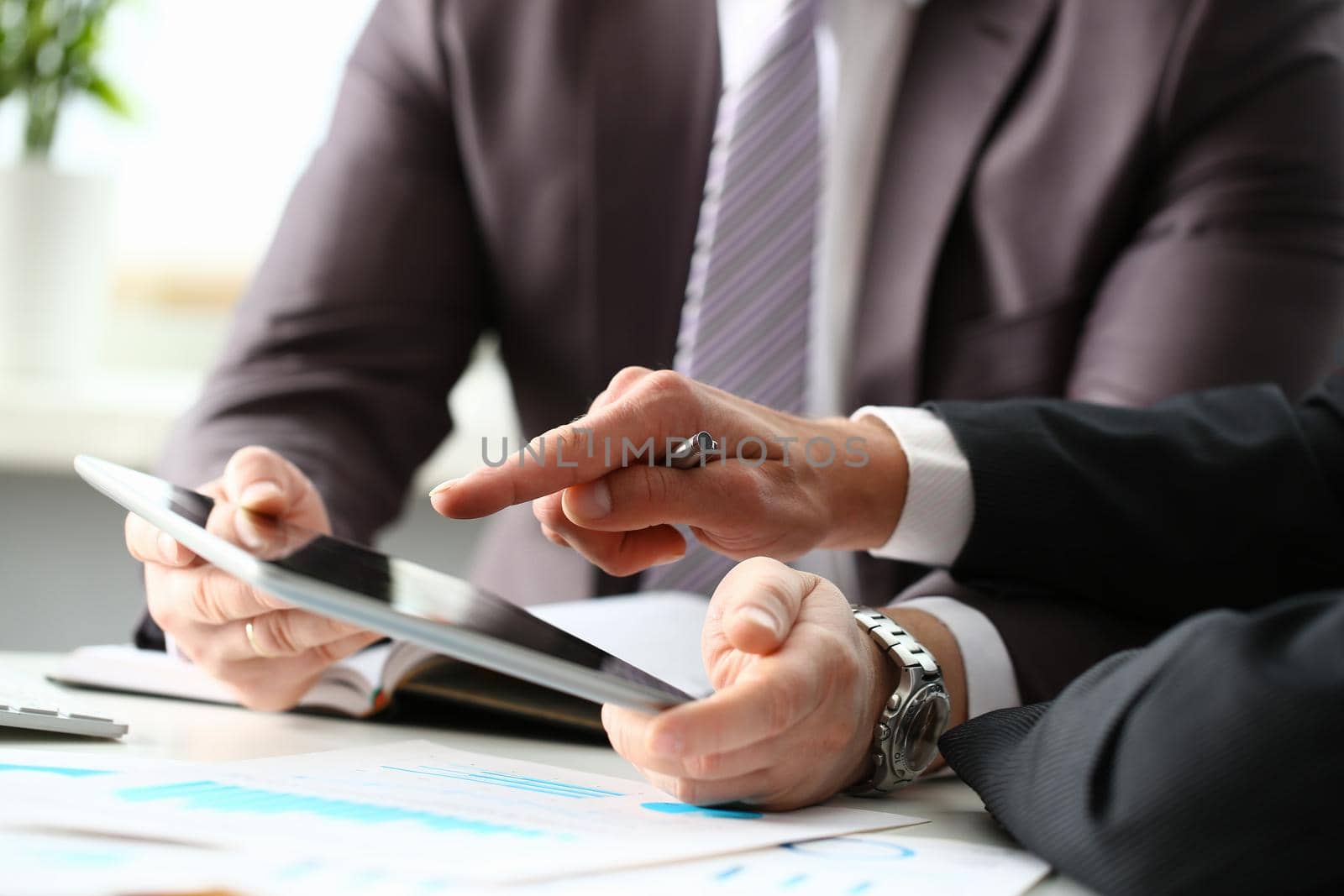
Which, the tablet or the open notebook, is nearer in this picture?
the tablet

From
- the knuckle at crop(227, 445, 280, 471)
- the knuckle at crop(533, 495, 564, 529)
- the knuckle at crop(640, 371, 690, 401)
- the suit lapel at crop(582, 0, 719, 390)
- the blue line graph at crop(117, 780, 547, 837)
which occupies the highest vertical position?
the suit lapel at crop(582, 0, 719, 390)

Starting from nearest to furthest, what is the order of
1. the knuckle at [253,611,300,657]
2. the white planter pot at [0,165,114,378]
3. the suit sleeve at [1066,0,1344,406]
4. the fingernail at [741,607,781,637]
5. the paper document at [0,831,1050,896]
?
the paper document at [0,831,1050,896] → the fingernail at [741,607,781,637] → the knuckle at [253,611,300,657] → the suit sleeve at [1066,0,1344,406] → the white planter pot at [0,165,114,378]

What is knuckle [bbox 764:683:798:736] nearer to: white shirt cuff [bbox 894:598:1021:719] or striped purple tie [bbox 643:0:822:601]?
white shirt cuff [bbox 894:598:1021:719]

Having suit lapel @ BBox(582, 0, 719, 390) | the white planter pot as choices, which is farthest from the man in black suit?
the white planter pot

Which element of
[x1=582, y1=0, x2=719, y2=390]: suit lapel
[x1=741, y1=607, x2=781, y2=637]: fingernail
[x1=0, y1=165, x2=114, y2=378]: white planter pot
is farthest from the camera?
[x1=0, y1=165, x2=114, y2=378]: white planter pot

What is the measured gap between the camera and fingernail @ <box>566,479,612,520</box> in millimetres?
480

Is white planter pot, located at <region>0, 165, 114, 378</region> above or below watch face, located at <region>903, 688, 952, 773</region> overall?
above

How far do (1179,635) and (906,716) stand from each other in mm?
143

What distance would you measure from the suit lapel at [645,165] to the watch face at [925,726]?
50cm

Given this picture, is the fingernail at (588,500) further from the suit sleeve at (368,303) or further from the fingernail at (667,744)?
the suit sleeve at (368,303)

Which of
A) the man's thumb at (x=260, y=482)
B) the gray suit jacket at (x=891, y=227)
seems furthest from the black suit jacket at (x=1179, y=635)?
the man's thumb at (x=260, y=482)

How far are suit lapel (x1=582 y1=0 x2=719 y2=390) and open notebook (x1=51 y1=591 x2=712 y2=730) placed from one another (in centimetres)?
32

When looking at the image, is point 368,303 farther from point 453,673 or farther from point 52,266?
point 52,266

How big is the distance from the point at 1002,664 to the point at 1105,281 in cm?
45
